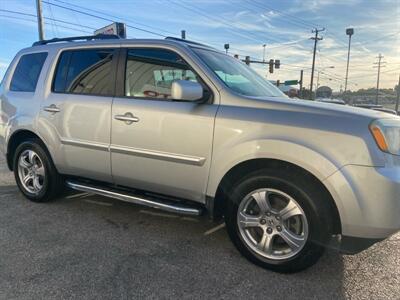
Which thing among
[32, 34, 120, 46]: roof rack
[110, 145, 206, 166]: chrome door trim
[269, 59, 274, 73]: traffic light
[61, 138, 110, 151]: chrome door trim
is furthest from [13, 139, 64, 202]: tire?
[269, 59, 274, 73]: traffic light

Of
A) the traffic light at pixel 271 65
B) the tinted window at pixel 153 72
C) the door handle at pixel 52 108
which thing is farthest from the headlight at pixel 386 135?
the traffic light at pixel 271 65

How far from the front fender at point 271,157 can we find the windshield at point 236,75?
0.62m

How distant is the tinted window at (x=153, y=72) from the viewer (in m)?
3.60

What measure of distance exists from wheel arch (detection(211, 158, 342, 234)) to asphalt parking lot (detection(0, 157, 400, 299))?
0.45 m

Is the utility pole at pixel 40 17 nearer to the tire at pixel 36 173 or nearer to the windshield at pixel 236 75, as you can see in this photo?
the tire at pixel 36 173

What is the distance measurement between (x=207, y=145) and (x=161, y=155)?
0.51 metres

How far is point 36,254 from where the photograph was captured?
10.9ft

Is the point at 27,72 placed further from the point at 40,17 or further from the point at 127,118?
the point at 40,17

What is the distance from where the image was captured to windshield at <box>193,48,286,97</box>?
3.53m

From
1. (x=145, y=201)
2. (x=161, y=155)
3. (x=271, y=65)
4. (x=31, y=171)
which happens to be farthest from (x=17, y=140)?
(x=271, y=65)

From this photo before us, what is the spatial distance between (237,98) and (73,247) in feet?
6.80

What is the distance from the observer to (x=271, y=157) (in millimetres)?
2980

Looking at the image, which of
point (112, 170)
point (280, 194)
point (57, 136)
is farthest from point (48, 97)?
point (280, 194)

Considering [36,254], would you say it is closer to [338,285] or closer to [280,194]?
[280,194]
